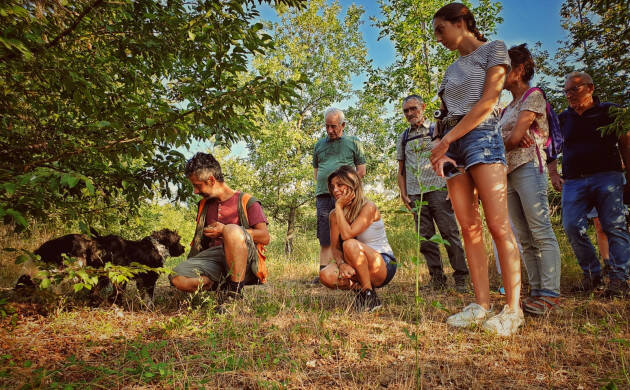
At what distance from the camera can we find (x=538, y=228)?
2.74m

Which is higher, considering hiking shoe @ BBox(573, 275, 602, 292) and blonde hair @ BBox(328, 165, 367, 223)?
blonde hair @ BBox(328, 165, 367, 223)

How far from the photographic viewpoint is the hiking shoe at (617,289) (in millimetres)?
3092

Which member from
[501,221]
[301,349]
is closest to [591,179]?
[501,221]

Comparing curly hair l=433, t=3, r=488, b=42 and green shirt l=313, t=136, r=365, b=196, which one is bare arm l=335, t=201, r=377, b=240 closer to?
curly hair l=433, t=3, r=488, b=42

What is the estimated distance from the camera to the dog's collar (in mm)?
3520

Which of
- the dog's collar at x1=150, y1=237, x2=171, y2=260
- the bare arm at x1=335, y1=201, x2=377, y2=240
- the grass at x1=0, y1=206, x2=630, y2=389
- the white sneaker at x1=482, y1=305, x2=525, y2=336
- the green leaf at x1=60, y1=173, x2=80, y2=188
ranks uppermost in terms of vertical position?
the green leaf at x1=60, y1=173, x2=80, y2=188

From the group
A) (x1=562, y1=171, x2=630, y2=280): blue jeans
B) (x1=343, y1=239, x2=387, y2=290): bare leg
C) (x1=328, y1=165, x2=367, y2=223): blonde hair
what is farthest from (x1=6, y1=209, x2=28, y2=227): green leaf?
(x1=562, y1=171, x2=630, y2=280): blue jeans

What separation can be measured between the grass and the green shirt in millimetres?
2361

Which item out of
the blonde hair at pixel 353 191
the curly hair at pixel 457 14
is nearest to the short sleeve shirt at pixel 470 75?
the curly hair at pixel 457 14

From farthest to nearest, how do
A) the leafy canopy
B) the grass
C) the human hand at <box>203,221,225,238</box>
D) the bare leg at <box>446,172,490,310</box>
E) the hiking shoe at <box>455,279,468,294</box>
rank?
the hiking shoe at <box>455,279,468,294</box>, the human hand at <box>203,221,225,238</box>, the bare leg at <box>446,172,490,310</box>, the leafy canopy, the grass

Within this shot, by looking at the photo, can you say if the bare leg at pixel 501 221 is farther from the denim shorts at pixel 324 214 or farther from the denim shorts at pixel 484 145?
the denim shorts at pixel 324 214

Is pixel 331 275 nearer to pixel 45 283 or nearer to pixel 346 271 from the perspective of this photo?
pixel 346 271

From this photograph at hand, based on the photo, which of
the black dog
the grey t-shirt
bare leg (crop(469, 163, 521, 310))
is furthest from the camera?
the grey t-shirt

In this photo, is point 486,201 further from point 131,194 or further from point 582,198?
point 131,194
